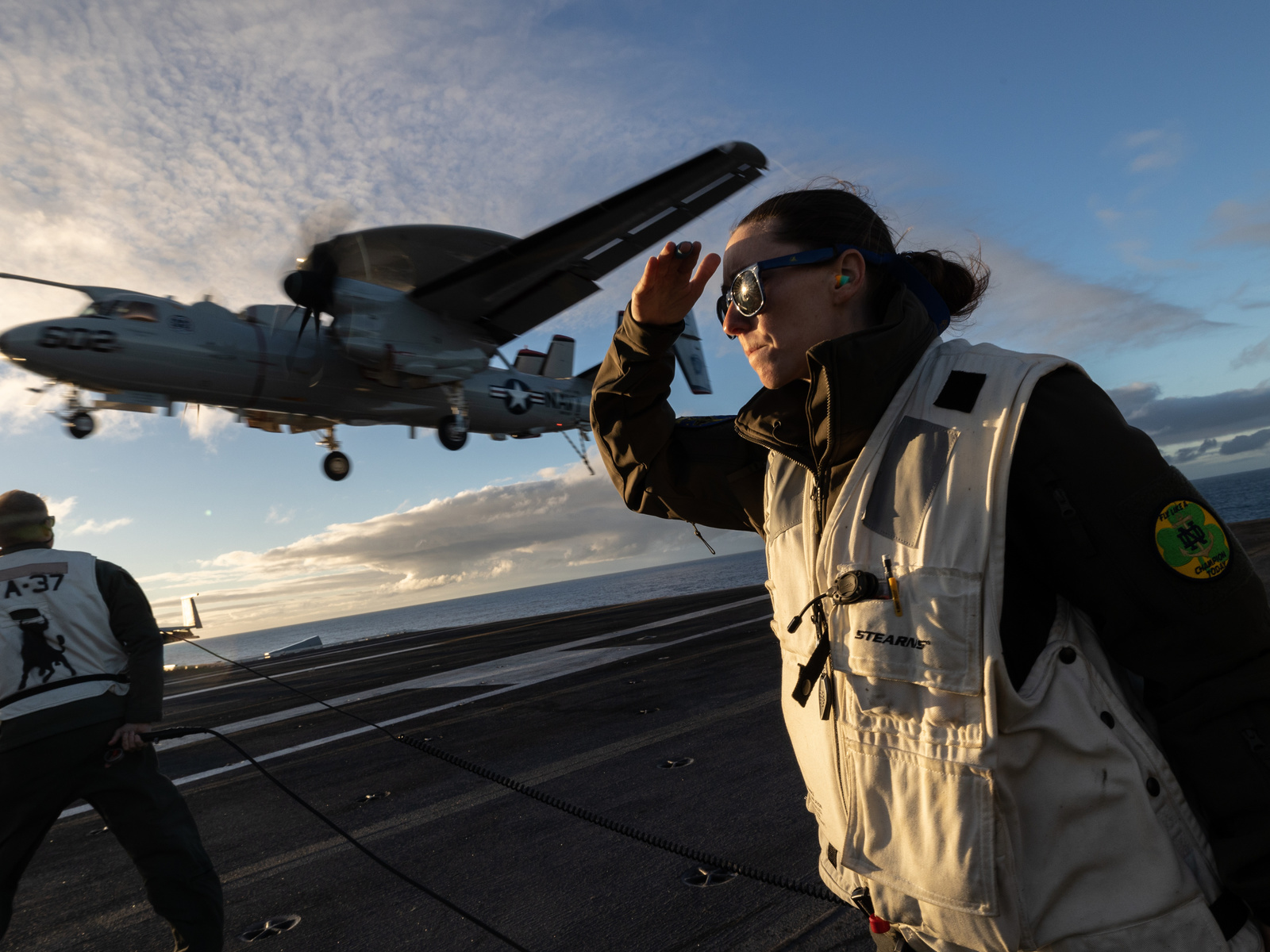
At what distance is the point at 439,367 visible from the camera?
17344mm

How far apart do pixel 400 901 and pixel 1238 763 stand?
3.56 metres

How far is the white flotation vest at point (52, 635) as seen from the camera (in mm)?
3088

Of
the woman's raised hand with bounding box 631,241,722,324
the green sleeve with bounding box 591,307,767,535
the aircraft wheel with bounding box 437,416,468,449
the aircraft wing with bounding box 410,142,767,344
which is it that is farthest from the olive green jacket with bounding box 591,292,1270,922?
the aircraft wheel with bounding box 437,416,468,449

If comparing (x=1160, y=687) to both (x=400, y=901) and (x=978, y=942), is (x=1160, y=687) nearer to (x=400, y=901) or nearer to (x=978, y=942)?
(x=978, y=942)

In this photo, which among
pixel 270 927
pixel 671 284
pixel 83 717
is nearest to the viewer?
pixel 671 284

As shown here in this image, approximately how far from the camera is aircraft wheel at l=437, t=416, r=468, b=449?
20.1 meters

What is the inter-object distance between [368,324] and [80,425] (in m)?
6.65

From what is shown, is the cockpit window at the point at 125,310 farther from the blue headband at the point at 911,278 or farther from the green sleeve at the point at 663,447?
the blue headband at the point at 911,278

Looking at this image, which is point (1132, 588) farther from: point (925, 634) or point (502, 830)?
point (502, 830)

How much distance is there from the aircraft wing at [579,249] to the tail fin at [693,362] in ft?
24.4

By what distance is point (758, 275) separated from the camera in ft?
4.73

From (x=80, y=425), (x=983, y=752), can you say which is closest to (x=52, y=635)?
(x=983, y=752)

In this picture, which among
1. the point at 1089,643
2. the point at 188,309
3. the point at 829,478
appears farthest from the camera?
the point at 188,309

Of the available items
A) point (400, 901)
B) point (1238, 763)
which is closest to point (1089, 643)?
point (1238, 763)
